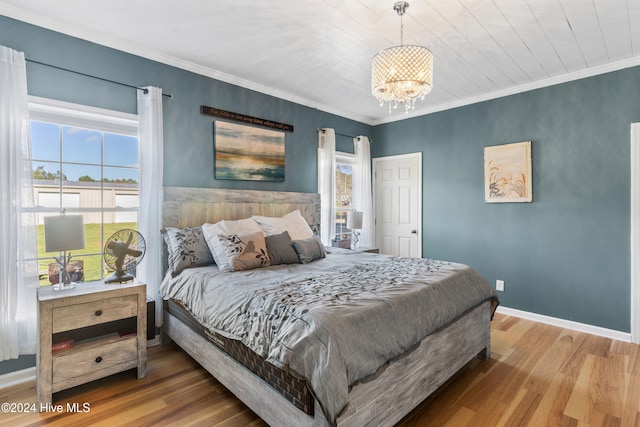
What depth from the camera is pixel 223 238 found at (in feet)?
8.65

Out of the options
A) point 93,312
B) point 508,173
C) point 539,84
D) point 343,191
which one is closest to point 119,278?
point 93,312

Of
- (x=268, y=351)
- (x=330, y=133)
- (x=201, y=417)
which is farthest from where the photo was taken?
(x=330, y=133)

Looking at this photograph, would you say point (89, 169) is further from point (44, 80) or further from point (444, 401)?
point (444, 401)

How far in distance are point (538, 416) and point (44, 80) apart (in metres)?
4.07

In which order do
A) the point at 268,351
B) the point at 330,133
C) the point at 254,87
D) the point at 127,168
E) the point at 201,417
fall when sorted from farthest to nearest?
the point at 330,133 → the point at 254,87 → the point at 127,168 → the point at 201,417 → the point at 268,351

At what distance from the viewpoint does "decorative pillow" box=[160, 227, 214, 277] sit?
8.64 ft

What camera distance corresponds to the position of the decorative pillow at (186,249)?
2.63 meters

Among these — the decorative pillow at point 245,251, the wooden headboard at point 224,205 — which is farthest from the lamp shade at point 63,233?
the decorative pillow at point 245,251

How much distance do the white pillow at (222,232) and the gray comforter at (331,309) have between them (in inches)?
5.0

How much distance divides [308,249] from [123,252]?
1498 mm

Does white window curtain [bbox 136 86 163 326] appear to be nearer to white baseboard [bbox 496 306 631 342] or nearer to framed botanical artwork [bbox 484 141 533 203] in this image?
framed botanical artwork [bbox 484 141 533 203]

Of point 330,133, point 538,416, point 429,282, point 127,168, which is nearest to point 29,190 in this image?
point 127,168

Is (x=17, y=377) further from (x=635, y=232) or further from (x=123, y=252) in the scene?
(x=635, y=232)

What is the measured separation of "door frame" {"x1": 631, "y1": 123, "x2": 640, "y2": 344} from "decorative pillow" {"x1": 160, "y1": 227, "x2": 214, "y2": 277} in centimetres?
390
